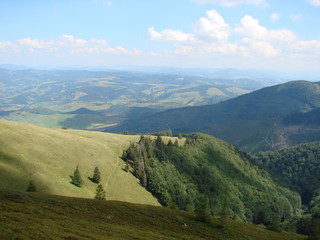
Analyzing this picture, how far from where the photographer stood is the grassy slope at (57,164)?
7481 centimetres

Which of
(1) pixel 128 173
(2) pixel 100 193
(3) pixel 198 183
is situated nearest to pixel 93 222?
(2) pixel 100 193

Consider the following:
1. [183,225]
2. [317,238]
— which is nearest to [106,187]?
[183,225]

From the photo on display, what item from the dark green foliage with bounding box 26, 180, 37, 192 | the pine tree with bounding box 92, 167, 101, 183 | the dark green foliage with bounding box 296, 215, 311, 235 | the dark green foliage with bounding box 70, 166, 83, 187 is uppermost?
the dark green foliage with bounding box 26, 180, 37, 192

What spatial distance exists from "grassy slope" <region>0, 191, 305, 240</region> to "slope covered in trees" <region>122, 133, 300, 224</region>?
189 feet

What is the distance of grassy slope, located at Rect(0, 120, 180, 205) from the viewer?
74812 millimetres

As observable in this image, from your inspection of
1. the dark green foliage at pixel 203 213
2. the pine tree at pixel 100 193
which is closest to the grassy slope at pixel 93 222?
the dark green foliage at pixel 203 213

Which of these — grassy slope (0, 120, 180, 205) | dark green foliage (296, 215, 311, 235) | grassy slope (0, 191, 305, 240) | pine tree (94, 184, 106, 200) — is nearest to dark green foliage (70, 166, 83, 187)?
grassy slope (0, 120, 180, 205)

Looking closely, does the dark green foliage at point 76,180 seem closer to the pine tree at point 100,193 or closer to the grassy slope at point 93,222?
the pine tree at point 100,193

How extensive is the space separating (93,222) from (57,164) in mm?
57052

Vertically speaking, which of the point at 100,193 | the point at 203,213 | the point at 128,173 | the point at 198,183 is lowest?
the point at 198,183

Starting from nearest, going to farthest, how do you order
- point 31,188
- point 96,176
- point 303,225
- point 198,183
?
point 31,188 → point 96,176 → point 303,225 → point 198,183

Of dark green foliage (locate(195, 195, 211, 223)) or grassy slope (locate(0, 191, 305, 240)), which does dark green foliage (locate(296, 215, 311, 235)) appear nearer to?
grassy slope (locate(0, 191, 305, 240))

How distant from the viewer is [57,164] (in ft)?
305

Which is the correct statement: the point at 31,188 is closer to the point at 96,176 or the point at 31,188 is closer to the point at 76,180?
the point at 76,180
